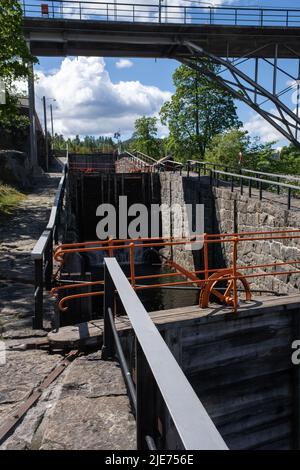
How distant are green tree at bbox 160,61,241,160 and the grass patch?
22382 millimetres

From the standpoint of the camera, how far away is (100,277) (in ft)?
72.9

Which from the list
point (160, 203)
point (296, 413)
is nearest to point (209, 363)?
point (296, 413)

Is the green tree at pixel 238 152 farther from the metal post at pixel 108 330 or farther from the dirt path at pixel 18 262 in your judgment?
the metal post at pixel 108 330

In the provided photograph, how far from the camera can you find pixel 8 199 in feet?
57.5

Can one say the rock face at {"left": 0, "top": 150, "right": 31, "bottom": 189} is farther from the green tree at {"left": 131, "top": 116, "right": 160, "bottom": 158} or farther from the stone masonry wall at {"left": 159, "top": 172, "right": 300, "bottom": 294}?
the green tree at {"left": 131, "top": 116, "right": 160, "bottom": 158}

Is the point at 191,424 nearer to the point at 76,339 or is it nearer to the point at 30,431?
the point at 30,431

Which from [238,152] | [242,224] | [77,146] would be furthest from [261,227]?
[77,146]

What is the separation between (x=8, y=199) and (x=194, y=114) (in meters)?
25.1

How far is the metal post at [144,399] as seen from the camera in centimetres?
203

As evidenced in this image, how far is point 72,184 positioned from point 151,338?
940 inches

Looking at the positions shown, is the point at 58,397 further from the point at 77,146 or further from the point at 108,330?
the point at 77,146

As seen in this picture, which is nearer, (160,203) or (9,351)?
(9,351)

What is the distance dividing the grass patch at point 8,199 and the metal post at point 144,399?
44.4ft

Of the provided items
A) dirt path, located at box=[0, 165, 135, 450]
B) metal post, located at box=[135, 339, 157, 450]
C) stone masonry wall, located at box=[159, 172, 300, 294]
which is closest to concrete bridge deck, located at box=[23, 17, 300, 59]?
stone masonry wall, located at box=[159, 172, 300, 294]
